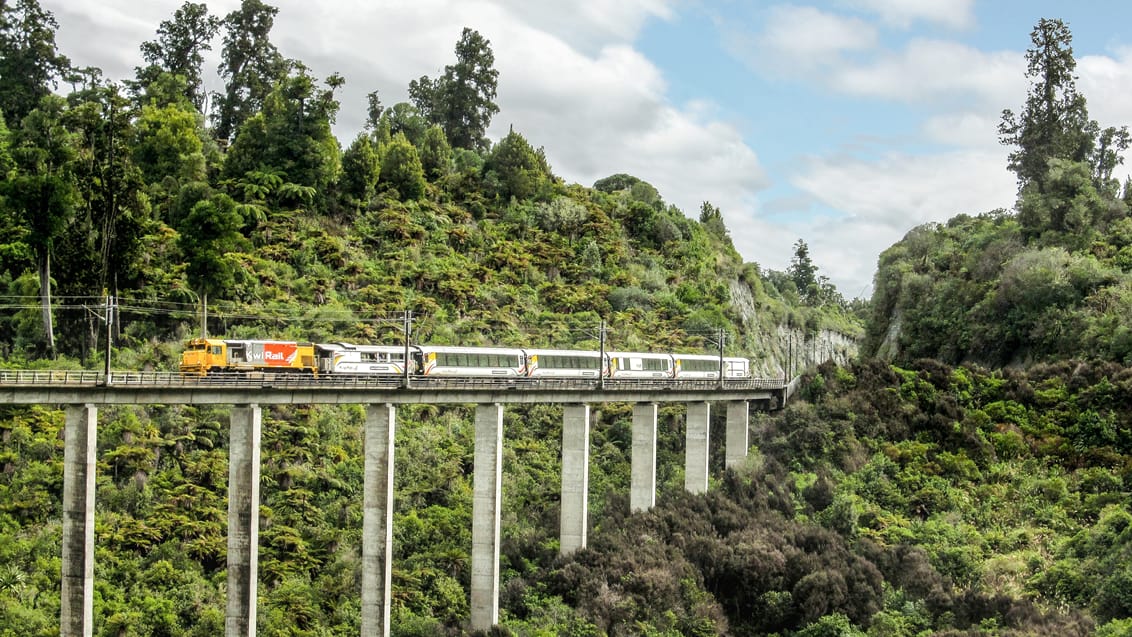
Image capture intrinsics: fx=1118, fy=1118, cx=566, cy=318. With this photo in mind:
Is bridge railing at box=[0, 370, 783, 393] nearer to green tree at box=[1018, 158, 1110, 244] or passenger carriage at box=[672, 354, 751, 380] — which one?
passenger carriage at box=[672, 354, 751, 380]

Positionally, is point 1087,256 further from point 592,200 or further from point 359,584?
point 359,584

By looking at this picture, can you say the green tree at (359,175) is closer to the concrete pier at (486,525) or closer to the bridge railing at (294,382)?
the bridge railing at (294,382)

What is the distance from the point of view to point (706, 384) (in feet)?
211

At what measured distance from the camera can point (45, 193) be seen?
54.2 m

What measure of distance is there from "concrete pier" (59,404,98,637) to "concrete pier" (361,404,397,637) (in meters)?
11.1

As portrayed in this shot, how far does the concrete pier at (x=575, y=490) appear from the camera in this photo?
5456 cm

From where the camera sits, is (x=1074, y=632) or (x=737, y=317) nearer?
(x=1074, y=632)

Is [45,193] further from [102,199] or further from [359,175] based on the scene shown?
[359,175]

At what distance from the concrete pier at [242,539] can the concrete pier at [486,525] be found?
35.4 ft

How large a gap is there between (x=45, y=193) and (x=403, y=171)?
1583 inches

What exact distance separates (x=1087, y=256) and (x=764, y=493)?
32.6m

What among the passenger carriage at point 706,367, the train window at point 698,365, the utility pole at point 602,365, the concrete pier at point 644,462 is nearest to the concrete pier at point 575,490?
the utility pole at point 602,365

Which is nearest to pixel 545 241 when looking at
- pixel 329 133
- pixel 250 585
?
pixel 329 133

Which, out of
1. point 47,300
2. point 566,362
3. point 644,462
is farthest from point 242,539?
point 47,300
